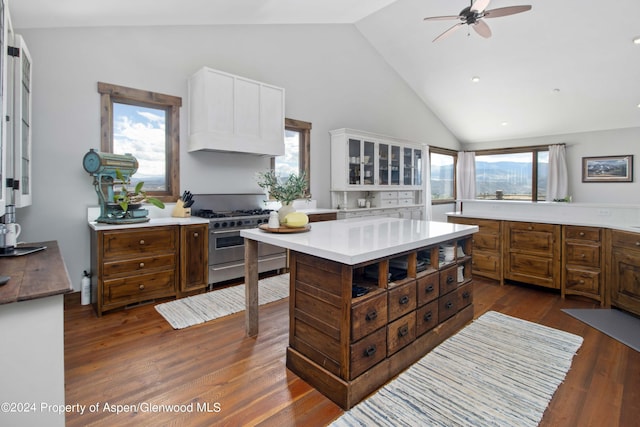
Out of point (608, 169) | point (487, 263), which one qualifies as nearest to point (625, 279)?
point (487, 263)

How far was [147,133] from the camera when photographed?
3732mm

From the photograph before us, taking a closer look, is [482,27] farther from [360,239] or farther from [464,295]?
[360,239]

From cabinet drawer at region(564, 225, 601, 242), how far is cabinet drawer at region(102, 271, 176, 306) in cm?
404

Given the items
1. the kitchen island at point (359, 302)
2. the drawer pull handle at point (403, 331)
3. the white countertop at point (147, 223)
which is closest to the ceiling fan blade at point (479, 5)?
the kitchen island at point (359, 302)

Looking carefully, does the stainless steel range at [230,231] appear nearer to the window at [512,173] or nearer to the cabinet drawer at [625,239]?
the cabinet drawer at [625,239]

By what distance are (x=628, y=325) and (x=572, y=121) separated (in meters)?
5.29

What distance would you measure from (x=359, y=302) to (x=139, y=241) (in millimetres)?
2299

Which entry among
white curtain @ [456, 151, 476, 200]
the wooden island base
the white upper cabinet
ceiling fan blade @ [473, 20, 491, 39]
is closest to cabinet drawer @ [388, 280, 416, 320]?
the wooden island base

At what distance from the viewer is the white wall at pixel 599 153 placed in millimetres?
6250

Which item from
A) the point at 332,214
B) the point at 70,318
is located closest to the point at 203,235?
the point at 70,318

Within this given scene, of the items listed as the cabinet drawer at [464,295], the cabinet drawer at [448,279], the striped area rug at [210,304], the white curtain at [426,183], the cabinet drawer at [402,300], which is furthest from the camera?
the white curtain at [426,183]

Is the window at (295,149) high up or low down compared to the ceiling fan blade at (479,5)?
down

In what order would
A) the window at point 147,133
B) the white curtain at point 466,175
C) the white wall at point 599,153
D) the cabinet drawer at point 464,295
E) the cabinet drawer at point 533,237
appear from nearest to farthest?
the cabinet drawer at point 464,295 → the window at point 147,133 → the cabinet drawer at point 533,237 → the white wall at point 599,153 → the white curtain at point 466,175

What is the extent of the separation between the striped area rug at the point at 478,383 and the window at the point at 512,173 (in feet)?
19.5
